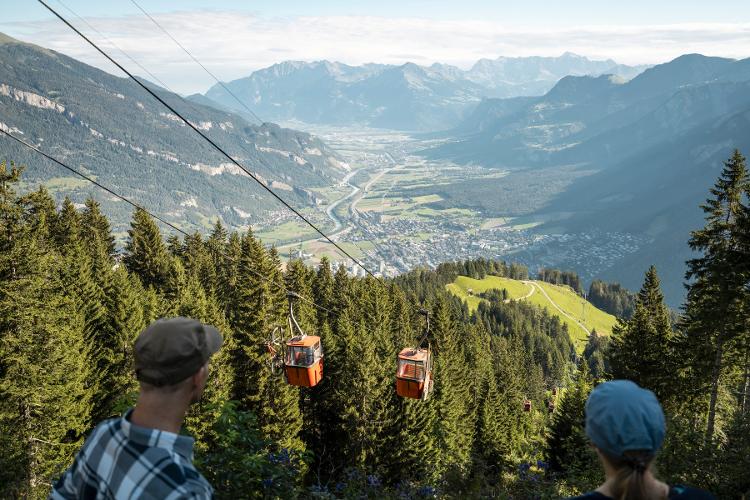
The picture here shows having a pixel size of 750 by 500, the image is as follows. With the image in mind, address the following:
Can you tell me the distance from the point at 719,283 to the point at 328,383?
21850 mm

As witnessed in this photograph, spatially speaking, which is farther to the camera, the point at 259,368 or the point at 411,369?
the point at 259,368

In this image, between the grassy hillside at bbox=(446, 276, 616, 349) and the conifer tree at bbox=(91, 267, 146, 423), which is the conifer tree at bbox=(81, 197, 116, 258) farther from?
the grassy hillside at bbox=(446, 276, 616, 349)

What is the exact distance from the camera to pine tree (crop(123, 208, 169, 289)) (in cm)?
4541

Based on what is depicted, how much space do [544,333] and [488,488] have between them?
10646 cm

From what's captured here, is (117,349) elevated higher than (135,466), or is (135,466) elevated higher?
(135,466)

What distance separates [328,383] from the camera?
32.0 m

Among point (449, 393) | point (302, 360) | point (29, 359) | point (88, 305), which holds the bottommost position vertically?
point (449, 393)

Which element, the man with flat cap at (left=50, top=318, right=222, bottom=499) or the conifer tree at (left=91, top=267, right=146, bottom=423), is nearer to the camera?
the man with flat cap at (left=50, top=318, right=222, bottom=499)

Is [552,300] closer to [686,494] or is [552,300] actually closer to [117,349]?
[117,349]

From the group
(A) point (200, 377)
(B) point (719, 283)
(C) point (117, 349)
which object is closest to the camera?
(A) point (200, 377)

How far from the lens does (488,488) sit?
8.84 metres

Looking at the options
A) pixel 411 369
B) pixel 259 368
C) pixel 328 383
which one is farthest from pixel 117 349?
pixel 411 369

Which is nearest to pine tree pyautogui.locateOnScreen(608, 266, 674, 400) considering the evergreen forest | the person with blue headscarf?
the evergreen forest

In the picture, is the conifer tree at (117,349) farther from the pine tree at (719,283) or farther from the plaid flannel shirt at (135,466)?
the pine tree at (719,283)
